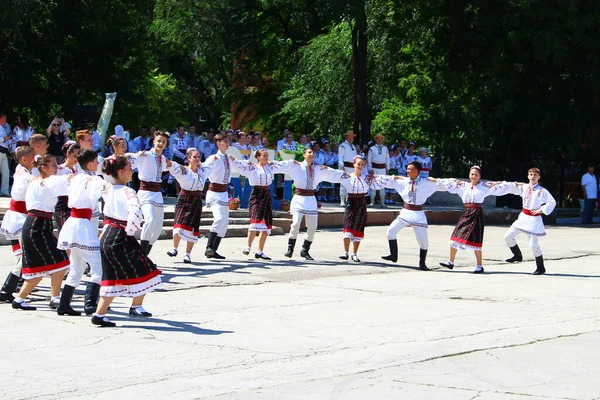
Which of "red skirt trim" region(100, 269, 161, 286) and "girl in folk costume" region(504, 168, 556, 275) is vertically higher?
"girl in folk costume" region(504, 168, 556, 275)

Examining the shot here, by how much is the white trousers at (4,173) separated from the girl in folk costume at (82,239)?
11549mm

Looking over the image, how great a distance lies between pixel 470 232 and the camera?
51.7 feet

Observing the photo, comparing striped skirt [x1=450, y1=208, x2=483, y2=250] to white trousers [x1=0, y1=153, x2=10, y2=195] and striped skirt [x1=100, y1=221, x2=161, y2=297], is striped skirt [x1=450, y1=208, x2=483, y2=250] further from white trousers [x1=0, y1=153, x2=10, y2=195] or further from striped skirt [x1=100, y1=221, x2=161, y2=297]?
white trousers [x1=0, y1=153, x2=10, y2=195]

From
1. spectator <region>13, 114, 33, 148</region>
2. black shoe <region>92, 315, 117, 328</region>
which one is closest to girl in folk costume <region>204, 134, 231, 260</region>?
black shoe <region>92, 315, 117, 328</region>

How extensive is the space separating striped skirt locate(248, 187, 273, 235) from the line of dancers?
16mm

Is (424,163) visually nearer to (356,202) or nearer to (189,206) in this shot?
(356,202)

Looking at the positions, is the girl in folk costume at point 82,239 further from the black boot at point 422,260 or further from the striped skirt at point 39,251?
the black boot at point 422,260

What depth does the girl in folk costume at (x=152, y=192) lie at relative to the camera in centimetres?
1399

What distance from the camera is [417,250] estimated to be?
18641 mm

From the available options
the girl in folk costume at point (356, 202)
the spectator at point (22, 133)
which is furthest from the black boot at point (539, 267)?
the spectator at point (22, 133)

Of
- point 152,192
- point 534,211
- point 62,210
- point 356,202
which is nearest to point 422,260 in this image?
point 356,202

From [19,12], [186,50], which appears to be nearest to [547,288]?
[19,12]

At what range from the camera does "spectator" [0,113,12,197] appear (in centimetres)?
2138

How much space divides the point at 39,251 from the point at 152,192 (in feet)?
12.5
